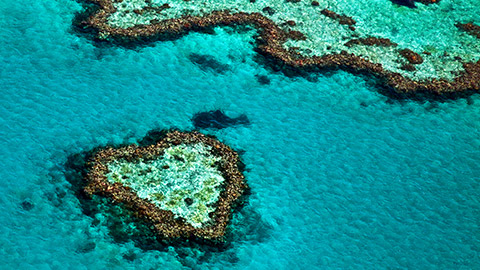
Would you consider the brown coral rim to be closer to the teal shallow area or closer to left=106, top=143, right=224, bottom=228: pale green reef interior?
the teal shallow area

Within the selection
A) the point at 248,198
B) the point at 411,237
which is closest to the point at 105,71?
the point at 248,198

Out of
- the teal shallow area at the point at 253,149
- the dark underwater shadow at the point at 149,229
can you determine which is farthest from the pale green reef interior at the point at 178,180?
the teal shallow area at the point at 253,149

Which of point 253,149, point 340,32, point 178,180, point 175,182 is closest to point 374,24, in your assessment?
point 340,32

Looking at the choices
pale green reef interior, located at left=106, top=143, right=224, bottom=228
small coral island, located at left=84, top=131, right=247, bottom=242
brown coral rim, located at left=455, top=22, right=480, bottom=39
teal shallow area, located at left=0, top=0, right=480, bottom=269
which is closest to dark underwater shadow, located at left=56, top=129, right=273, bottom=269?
teal shallow area, located at left=0, top=0, right=480, bottom=269

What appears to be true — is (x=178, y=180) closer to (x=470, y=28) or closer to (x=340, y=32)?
A: (x=340, y=32)

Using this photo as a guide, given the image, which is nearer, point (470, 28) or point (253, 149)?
point (253, 149)

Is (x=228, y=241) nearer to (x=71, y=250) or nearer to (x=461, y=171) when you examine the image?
(x=71, y=250)
